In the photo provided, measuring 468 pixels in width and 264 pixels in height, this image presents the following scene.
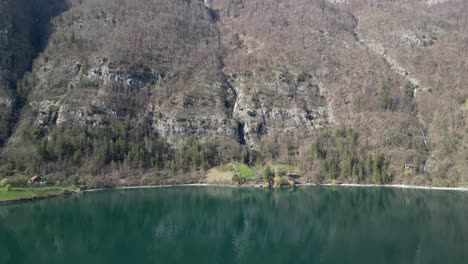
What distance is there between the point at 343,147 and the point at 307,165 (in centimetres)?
1603

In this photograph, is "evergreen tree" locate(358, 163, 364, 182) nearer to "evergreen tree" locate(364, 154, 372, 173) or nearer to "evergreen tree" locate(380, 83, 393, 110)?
"evergreen tree" locate(364, 154, 372, 173)

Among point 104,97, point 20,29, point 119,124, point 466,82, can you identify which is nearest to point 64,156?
point 119,124

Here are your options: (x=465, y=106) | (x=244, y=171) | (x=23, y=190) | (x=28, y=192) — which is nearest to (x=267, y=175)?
(x=244, y=171)

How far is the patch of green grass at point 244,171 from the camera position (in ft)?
477

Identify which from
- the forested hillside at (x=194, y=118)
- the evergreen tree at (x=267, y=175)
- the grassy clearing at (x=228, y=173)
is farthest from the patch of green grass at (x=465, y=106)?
the grassy clearing at (x=228, y=173)

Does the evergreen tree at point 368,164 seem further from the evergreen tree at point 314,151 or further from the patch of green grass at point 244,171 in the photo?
the patch of green grass at point 244,171

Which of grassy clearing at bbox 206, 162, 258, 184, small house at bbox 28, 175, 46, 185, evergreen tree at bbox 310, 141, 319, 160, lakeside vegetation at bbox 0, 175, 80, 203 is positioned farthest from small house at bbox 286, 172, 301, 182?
small house at bbox 28, 175, 46, 185

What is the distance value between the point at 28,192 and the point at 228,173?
6758 centimetres

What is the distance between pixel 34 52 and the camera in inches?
7461

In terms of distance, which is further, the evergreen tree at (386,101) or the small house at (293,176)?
the evergreen tree at (386,101)

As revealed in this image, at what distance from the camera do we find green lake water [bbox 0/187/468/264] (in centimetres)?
6121

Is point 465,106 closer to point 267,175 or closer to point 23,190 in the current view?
point 267,175

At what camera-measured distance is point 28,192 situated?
361ft

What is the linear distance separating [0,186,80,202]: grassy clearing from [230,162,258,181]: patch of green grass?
57401 mm
